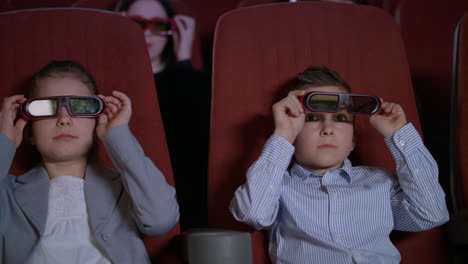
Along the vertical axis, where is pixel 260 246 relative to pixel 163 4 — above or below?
below

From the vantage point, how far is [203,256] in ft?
2.64

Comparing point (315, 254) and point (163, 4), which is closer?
point (315, 254)

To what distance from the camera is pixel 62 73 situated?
3.62ft

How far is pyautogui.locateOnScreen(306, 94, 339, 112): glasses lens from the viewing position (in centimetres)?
107

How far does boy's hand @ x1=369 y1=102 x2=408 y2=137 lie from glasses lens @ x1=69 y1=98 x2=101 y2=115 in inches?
26.3

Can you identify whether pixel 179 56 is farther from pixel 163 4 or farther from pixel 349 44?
pixel 349 44

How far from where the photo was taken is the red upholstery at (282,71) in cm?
115

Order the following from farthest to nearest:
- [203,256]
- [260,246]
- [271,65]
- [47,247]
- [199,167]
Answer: [199,167], [271,65], [260,246], [47,247], [203,256]

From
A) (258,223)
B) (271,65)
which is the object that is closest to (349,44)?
(271,65)

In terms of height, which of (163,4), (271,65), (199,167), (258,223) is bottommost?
(199,167)

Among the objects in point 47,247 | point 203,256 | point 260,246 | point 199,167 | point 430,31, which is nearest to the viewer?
point 203,256

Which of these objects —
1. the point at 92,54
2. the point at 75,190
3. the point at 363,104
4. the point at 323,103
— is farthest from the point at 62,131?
the point at 363,104

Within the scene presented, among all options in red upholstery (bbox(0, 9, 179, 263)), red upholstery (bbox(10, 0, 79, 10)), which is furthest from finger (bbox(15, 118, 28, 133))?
red upholstery (bbox(10, 0, 79, 10))

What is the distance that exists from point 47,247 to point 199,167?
0.74m
